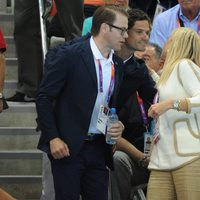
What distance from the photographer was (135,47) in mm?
5297

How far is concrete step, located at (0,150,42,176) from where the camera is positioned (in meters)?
6.41

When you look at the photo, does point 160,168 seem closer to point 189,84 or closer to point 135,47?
point 189,84

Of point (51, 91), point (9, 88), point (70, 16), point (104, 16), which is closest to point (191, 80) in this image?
point (104, 16)

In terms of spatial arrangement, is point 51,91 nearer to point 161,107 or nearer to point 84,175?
point 84,175

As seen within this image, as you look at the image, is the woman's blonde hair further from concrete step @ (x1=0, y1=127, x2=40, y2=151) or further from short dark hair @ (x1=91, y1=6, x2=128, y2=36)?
concrete step @ (x1=0, y1=127, x2=40, y2=151)

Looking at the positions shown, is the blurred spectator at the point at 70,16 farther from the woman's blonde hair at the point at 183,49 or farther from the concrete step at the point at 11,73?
the woman's blonde hair at the point at 183,49

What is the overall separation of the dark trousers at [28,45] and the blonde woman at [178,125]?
8.85 feet

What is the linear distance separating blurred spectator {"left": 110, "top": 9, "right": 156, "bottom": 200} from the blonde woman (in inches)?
21.5

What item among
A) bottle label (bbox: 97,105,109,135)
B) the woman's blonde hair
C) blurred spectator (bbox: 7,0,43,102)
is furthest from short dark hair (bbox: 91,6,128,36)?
blurred spectator (bbox: 7,0,43,102)

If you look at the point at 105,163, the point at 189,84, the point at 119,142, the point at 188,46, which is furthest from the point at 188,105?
the point at 119,142

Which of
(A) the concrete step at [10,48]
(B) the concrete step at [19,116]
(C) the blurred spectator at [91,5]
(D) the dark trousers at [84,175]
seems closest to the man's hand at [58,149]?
(D) the dark trousers at [84,175]

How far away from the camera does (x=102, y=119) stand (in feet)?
15.2

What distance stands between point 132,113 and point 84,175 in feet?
4.13

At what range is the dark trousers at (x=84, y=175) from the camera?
457cm
